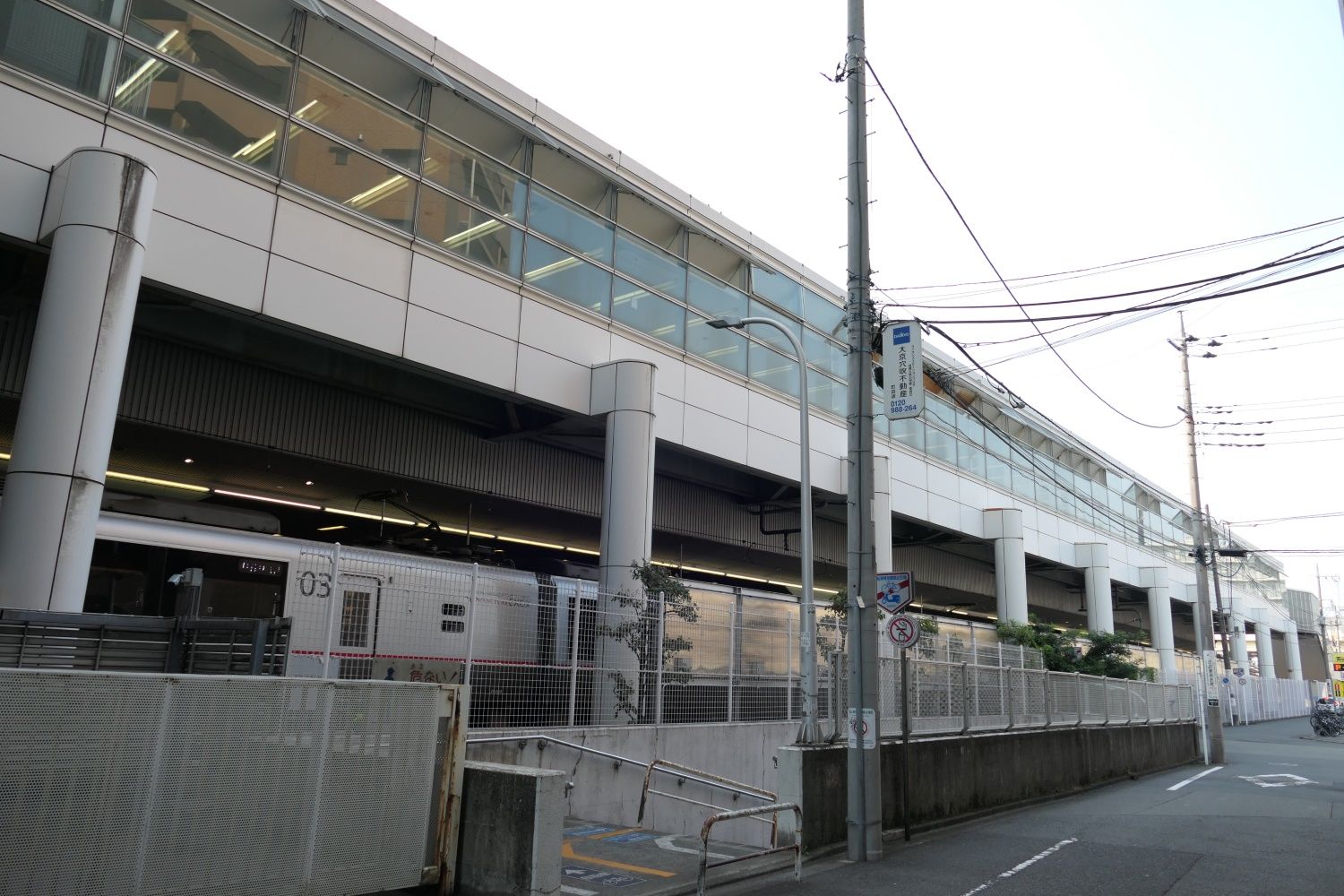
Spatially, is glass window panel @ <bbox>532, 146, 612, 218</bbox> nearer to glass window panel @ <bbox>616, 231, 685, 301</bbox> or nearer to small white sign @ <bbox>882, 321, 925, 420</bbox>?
glass window panel @ <bbox>616, 231, 685, 301</bbox>

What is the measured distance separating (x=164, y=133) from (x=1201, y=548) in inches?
1172

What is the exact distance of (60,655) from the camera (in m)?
7.91

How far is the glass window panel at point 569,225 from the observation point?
61.5 ft

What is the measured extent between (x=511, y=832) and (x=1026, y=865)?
6012 mm

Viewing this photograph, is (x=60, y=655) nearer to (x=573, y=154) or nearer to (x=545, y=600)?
(x=545, y=600)

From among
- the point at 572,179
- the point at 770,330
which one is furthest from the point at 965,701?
the point at 572,179

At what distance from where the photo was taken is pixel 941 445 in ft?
102

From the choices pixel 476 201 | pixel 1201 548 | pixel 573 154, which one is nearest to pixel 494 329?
pixel 476 201

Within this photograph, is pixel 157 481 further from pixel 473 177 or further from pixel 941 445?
pixel 941 445

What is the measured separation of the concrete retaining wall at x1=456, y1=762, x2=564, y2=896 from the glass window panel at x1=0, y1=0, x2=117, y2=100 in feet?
36.5

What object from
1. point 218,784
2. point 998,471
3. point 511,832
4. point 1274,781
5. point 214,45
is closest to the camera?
point 218,784

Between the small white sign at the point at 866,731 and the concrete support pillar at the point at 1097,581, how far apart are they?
3100cm

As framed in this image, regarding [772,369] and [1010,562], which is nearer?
[772,369]

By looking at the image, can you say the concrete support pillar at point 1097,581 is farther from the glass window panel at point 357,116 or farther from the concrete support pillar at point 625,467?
the glass window panel at point 357,116
